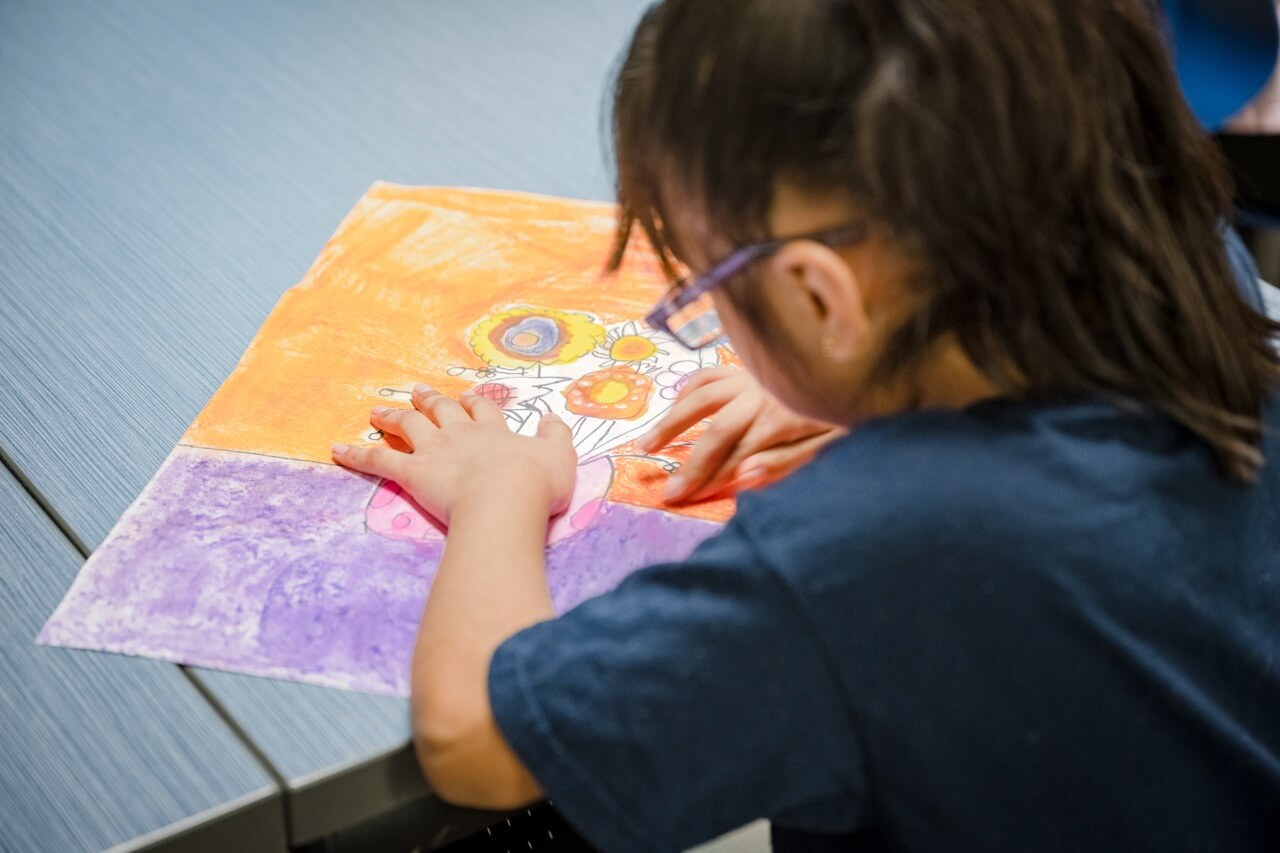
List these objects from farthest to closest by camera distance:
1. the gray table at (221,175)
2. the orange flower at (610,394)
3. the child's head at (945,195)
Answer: the orange flower at (610,394)
the gray table at (221,175)
the child's head at (945,195)

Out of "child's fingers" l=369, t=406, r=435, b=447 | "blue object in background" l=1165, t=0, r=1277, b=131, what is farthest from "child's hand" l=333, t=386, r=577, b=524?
"blue object in background" l=1165, t=0, r=1277, b=131

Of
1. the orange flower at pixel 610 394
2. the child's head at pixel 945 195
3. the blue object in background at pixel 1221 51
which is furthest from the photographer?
the blue object in background at pixel 1221 51

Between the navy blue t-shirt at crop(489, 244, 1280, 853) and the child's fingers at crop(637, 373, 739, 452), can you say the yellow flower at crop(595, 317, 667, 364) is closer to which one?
the child's fingers at crop(637, 373, 739, 452)

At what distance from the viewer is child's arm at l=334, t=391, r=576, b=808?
567 mm

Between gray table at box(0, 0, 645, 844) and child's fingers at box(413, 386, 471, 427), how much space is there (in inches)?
5.5

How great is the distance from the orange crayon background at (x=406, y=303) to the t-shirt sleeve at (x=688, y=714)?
0.17 m

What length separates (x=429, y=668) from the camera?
1.92 ft

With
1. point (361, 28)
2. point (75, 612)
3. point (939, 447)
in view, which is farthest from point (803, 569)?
point (361, 28)

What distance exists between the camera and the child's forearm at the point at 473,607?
566 millimetres

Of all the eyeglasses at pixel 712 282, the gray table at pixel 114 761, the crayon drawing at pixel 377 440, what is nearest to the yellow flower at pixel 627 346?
the crayon drawing at pixel 377 440

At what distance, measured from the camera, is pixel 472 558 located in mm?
640

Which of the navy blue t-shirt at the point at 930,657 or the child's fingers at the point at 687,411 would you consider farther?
the child's fingers at the point at 687,411

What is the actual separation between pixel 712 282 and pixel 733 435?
171 millimetres

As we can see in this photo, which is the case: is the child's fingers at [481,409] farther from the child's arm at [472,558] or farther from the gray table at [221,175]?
the gray table at [221,175]
